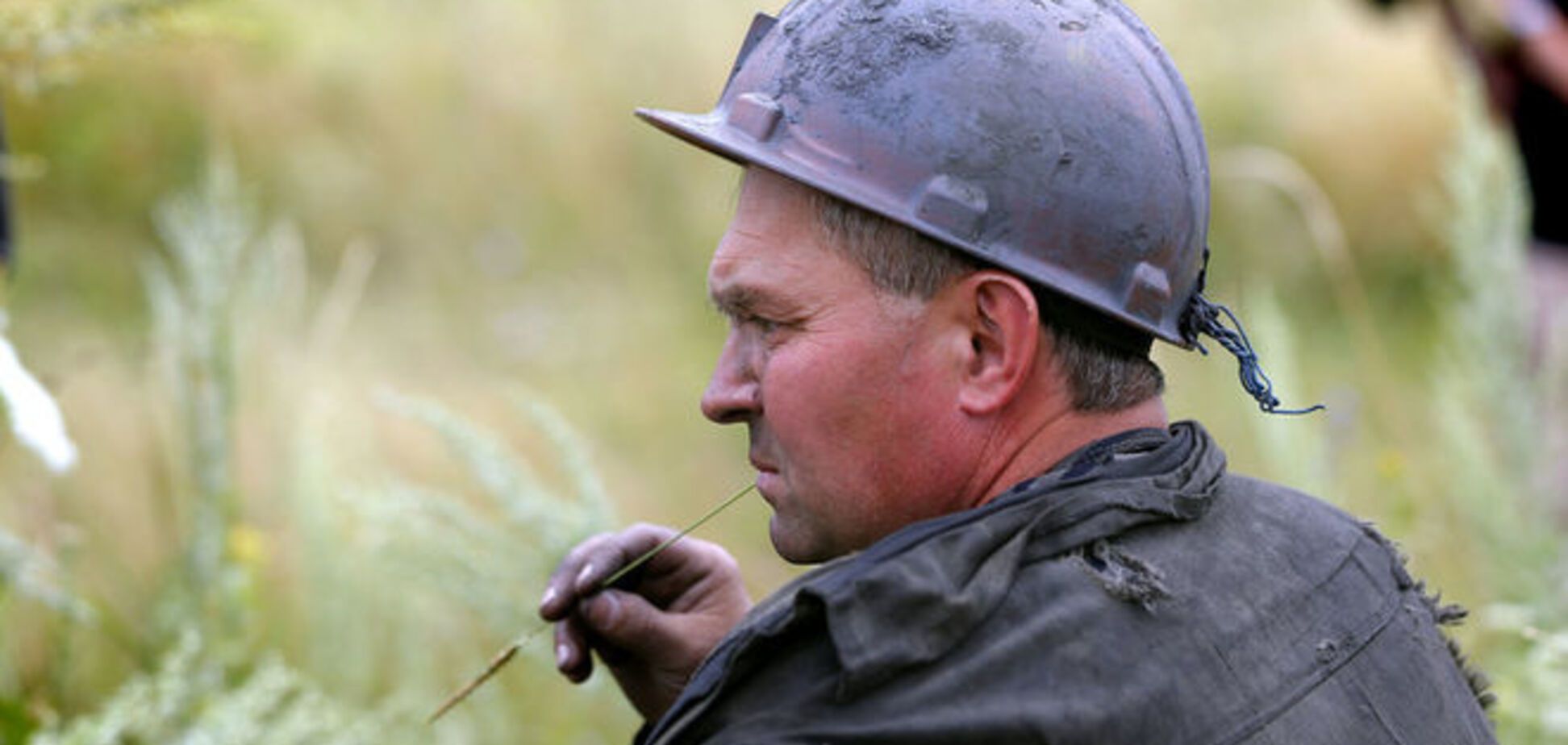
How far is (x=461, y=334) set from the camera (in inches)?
303

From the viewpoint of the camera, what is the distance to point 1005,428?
2.13 m

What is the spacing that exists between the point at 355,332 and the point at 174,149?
1.23 metres

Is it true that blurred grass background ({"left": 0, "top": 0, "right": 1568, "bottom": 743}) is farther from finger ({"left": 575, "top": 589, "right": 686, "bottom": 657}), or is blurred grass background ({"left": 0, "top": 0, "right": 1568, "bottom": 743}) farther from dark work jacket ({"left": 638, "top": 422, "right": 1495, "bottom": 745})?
finger ({"left": 575, "top": 589, "right": 686, "bottom": 657})

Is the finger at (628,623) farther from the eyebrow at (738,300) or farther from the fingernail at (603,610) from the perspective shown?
the eyebrow at (738,300)

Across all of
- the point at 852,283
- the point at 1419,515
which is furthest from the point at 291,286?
the point at 852,283

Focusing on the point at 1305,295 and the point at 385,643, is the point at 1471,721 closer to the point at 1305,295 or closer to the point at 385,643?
the point at 385,643

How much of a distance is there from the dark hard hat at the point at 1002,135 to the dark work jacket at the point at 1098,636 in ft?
0.71

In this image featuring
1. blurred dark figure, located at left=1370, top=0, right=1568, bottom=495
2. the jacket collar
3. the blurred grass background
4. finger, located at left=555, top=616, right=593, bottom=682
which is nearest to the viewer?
the jacket collar

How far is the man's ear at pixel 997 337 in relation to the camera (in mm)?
2100

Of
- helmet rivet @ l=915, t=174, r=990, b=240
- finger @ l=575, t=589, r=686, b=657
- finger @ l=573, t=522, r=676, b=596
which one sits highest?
helmet rivet @ l=915, t=174, r=990, b=240

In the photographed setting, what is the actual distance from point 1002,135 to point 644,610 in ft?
2.39

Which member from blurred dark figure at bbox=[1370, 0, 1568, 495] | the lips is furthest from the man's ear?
blurred dark figure at bbox=[1370, 0, 1568, 495]

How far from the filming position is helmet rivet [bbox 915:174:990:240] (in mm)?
2057

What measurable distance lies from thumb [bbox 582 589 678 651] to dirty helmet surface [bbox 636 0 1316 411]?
0.55 m
